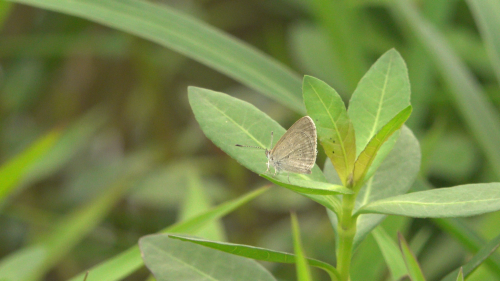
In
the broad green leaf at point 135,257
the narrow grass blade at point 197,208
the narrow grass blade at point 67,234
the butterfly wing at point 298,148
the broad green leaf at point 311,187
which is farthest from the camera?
the narrow grass blade at point 67,234

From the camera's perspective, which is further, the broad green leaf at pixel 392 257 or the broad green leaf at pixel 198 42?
the broad green leaf at pixel 198 42

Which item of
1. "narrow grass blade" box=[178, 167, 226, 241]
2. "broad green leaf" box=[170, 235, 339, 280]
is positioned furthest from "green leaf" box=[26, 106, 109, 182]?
"broad green leaf" box=[170, 235, 339, 280]

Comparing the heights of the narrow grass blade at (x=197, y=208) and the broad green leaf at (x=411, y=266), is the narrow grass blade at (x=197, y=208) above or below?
below

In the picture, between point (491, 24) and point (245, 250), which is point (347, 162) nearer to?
point (245, 250)

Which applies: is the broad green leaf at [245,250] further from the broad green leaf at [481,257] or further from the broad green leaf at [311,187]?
the broad green leaf at [481,257]

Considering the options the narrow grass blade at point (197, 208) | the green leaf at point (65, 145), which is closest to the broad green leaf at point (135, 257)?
the narrow grass blade at point (197, 208)

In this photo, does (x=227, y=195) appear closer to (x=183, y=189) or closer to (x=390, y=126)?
(x=183, y=189)

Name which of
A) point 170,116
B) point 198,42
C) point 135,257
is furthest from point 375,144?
point 170,116
